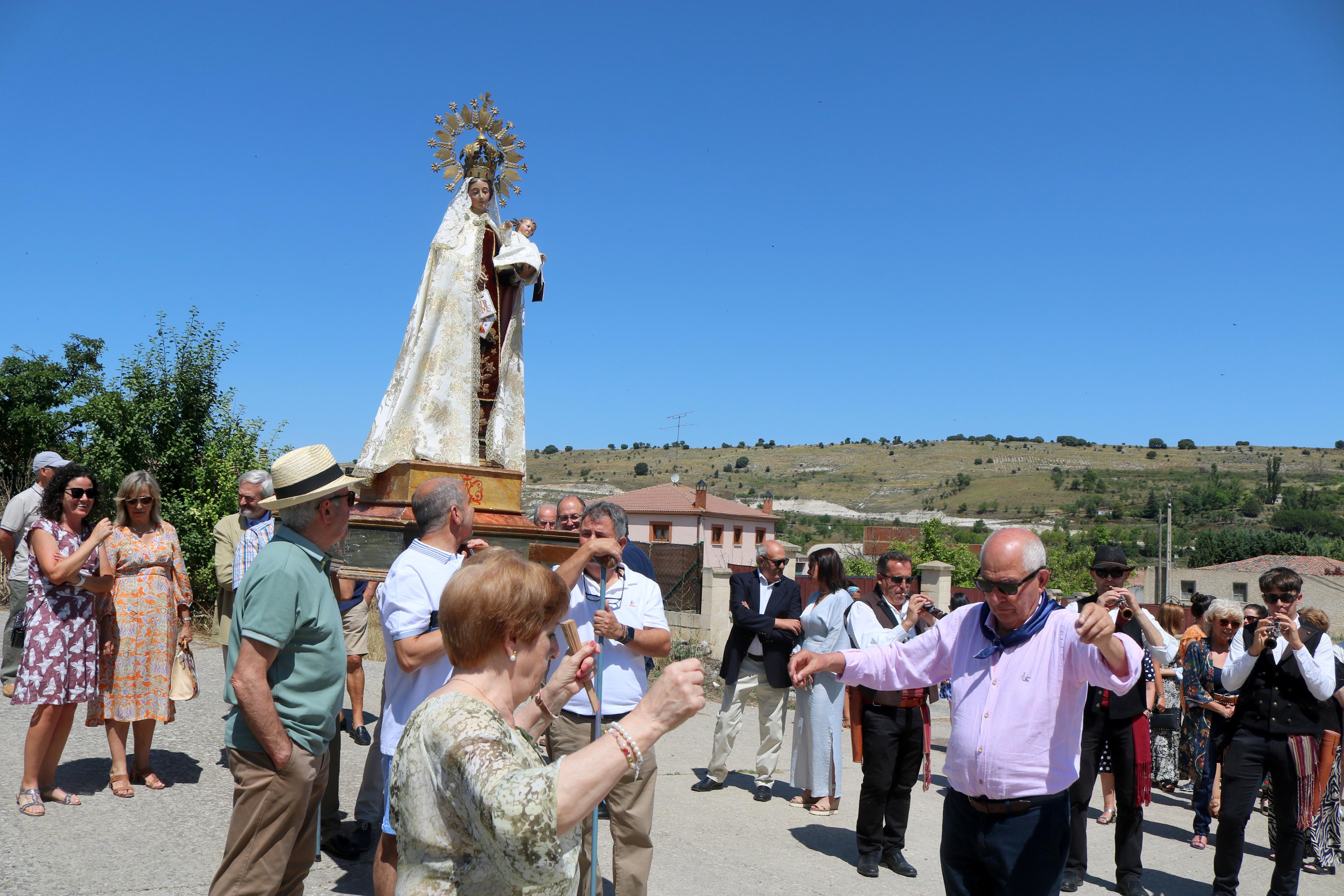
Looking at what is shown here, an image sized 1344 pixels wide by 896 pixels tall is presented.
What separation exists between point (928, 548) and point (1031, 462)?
71.1m

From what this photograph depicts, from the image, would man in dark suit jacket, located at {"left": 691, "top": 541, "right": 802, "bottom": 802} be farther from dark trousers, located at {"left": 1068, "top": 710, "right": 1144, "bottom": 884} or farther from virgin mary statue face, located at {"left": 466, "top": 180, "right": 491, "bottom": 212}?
virgin mary statue face, located at {"left": 466, "top": 180, "right": 491, "bottom": 212}

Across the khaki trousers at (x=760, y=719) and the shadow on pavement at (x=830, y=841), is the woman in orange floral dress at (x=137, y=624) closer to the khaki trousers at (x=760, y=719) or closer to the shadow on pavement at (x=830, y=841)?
the khaki trousers at (x=760, y=719)

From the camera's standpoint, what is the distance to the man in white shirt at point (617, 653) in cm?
394

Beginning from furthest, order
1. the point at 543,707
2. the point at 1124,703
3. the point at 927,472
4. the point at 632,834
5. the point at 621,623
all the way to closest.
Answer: the point at 927,472, the point at 1124,703, the point at 621,623, the point at 632,834, the point at 543,707

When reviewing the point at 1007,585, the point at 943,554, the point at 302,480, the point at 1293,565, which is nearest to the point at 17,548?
the point at 302,480

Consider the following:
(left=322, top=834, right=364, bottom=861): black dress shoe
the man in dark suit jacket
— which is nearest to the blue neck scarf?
(left=322, top=834, right=364, bottom=861): black dress shoe

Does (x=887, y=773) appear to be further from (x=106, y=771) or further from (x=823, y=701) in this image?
(x=106, y=771)

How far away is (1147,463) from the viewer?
350ft

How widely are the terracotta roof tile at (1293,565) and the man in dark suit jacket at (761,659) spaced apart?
128 ft

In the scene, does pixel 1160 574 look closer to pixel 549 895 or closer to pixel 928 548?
pixel 928 548

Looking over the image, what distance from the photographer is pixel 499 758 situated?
72.3 inches

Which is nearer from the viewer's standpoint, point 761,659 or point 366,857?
point 366,857

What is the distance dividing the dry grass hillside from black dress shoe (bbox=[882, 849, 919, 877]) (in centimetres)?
7040

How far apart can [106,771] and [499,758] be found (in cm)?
511
